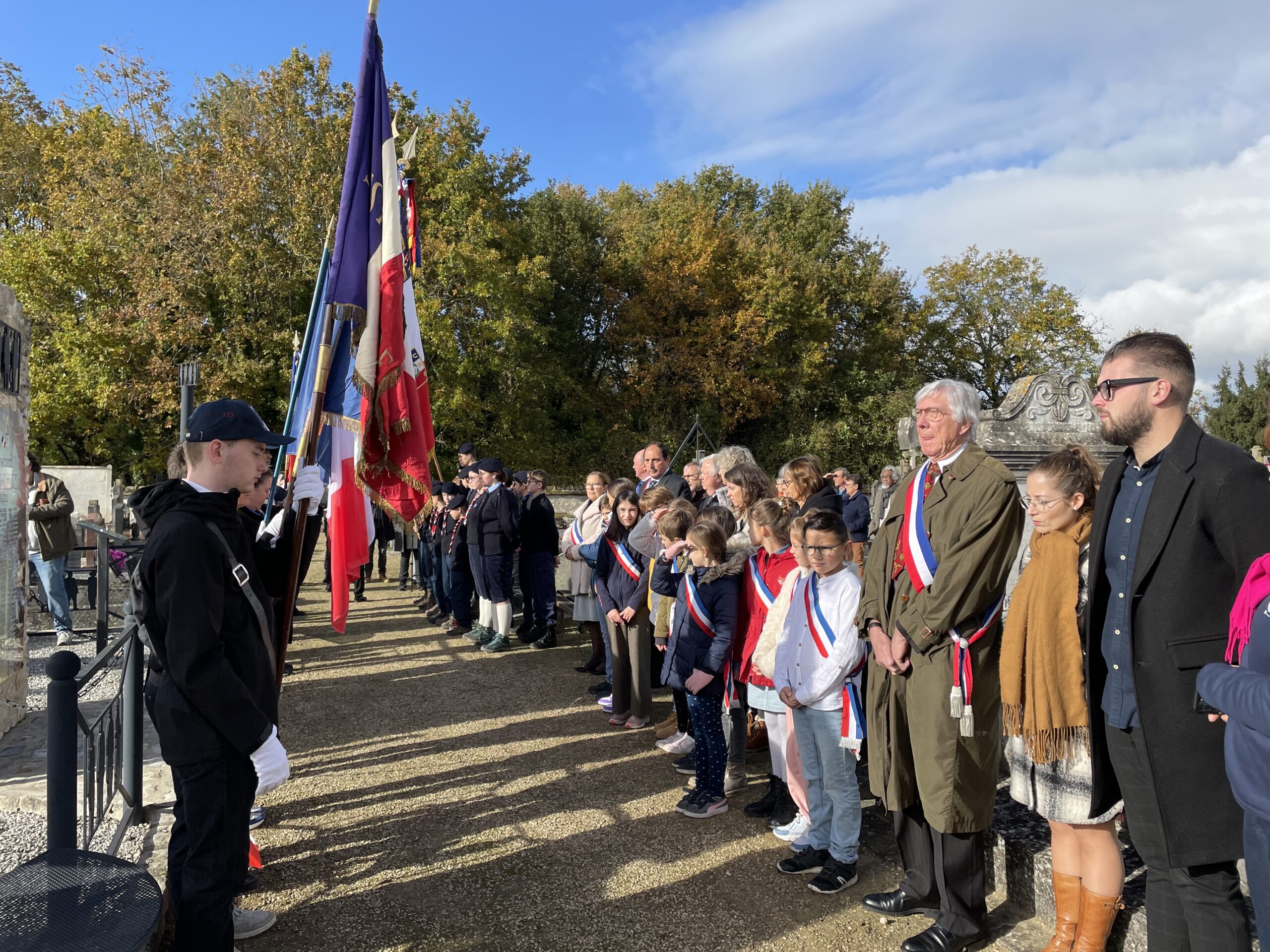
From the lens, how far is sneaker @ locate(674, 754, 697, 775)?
5.18m

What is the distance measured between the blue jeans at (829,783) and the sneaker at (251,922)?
241cm

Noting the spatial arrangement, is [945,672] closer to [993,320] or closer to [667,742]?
[667,742]

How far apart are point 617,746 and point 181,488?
3.84 m

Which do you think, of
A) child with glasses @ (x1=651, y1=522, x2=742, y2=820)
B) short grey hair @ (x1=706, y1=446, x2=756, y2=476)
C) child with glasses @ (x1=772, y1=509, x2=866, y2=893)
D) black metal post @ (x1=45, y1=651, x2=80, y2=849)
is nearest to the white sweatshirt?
child with glasses @ (x1=772, y1=509, x2=866, y2=893)

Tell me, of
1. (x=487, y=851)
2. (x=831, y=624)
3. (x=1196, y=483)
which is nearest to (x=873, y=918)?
(x=831, y=624)

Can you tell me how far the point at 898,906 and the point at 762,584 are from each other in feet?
5.67

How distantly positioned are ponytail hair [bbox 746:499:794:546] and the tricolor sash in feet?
4.79

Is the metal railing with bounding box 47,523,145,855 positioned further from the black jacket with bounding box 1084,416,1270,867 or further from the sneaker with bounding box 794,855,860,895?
the black jacket with bounding box 1084,416,1270,867

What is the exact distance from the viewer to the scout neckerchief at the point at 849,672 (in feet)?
12.5

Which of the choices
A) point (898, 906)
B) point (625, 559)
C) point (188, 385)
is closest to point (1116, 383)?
point (898, 906)

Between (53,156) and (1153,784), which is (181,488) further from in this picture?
(53,156)

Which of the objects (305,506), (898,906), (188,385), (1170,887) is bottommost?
(898,906)

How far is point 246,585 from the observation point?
2824 mm

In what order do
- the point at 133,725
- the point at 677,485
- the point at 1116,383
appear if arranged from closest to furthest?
the point at 1116,383
the point at 133,725
the point at 677,485
